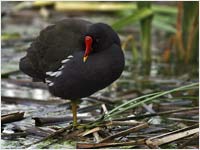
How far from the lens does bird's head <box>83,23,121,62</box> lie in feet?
13.3

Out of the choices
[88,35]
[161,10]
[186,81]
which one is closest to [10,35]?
[161,10]

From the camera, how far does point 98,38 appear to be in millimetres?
4094

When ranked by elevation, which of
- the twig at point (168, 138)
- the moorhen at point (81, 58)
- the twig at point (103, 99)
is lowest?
the twig at point (103, 99)

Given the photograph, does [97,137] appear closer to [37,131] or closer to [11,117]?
[37,131]

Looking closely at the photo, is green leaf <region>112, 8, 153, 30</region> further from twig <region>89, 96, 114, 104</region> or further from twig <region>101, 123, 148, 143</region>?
twig <region>101, 123, 148, 143</region>

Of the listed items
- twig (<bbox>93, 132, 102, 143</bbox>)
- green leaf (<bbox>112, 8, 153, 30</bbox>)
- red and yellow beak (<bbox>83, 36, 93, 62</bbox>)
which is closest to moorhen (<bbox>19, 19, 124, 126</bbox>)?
red and yellow beak (<bbox>83, 36, 93, 62</bbox>)

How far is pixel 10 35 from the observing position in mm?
8000

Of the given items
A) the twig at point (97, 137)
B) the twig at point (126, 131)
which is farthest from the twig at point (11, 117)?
the twig at point (126, 131)

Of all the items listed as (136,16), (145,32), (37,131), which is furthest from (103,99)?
(145,32)

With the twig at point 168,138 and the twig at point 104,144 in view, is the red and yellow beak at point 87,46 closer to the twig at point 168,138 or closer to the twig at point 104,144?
the twig at point 104,144

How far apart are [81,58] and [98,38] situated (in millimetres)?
170

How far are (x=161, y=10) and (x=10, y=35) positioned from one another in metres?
1.92

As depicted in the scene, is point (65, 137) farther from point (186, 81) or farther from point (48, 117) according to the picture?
point (186, 81)

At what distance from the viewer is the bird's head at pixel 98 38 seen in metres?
4.05
